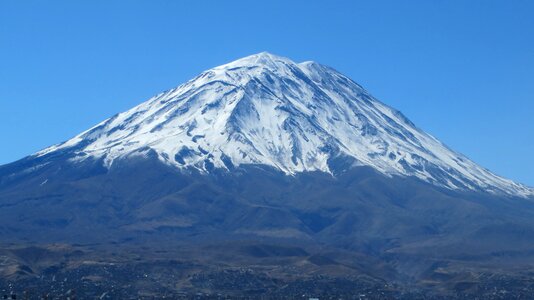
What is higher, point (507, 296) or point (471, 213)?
point (471, 213)

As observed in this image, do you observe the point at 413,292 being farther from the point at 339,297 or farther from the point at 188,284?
the point at 188,284

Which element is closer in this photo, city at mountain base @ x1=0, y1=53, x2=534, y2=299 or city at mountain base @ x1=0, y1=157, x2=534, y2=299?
city at mountain base @ x1=0, y1=53, x2=534, y2=299

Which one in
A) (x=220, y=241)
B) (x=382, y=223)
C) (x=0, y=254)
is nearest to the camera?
(x=0, y=254)

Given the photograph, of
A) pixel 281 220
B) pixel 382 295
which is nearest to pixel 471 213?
pixel 281 220

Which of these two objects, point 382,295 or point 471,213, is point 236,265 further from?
point 471,213

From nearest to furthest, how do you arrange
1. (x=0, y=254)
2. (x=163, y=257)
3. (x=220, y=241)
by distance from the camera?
1. (x=0, y=254)
2. (x=163, y=257)
3. (x=220, y=241)

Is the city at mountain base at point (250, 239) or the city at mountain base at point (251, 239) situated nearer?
the city at mountain base at point (250, 239)

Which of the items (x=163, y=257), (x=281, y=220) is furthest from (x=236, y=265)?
(x=281, y=220)

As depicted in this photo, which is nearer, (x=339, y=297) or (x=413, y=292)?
(x=339, y=297)

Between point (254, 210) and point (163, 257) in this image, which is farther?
point (254, 210)
